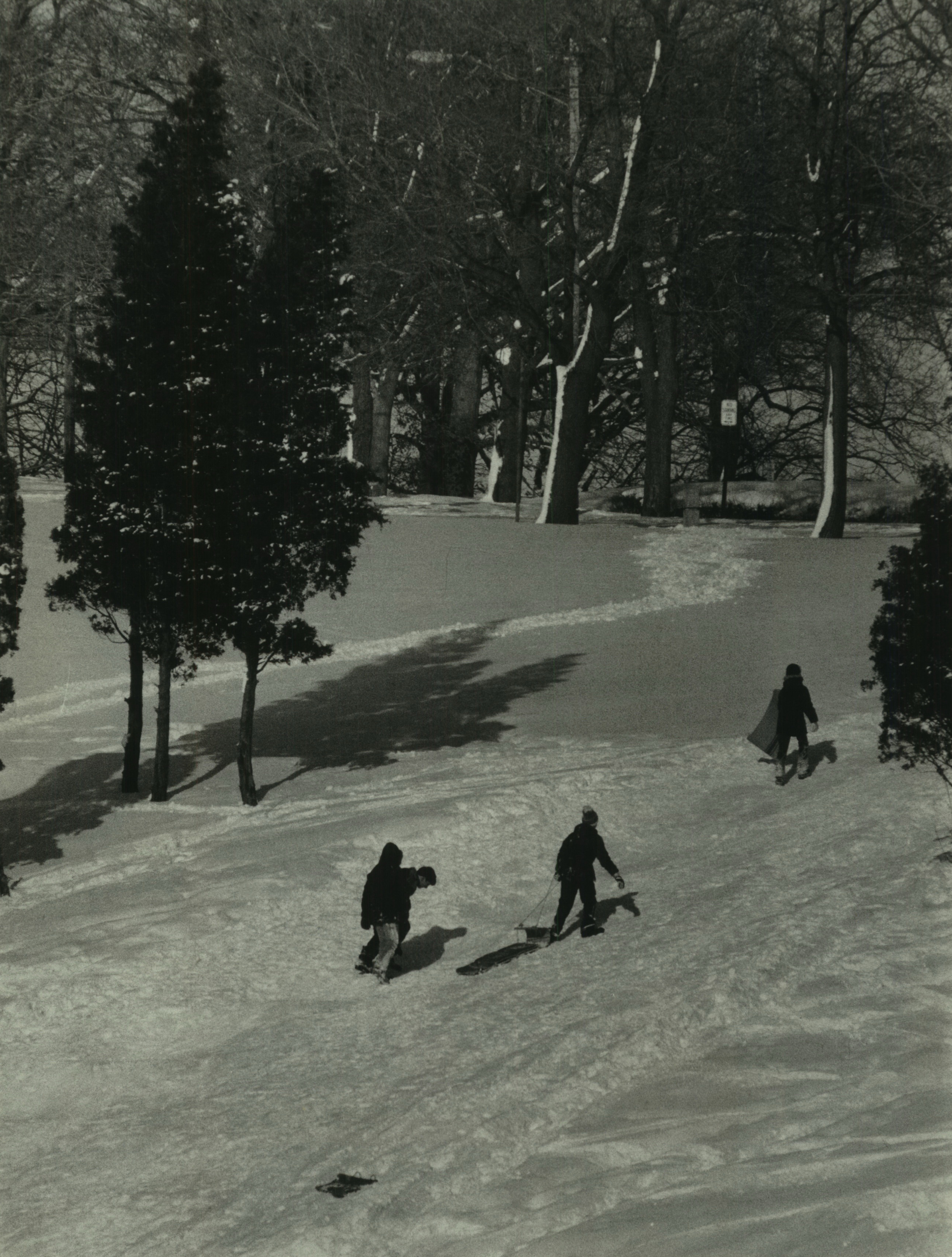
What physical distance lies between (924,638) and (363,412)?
103 ft

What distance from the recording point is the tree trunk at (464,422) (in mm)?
45625

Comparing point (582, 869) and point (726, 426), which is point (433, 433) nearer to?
point (726, 426)

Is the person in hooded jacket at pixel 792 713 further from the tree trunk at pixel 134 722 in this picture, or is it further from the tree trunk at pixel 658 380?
the tree trunk at pixel 658 380

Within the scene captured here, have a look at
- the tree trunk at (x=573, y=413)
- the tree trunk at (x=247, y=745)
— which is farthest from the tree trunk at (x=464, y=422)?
the tree trunk at (x=247, y=745)

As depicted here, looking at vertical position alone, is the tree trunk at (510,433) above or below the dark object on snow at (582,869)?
above

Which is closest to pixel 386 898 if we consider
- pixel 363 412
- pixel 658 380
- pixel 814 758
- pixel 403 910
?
pixel 403 910

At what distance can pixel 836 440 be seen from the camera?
3666cm

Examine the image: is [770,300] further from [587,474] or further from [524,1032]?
[524,1032]

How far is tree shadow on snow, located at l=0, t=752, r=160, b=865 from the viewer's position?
22.7 metres

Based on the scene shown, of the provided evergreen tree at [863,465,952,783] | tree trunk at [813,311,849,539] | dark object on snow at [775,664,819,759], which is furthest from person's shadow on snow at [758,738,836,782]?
tree trunk at [813,311,849,539]

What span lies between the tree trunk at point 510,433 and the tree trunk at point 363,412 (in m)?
3.28

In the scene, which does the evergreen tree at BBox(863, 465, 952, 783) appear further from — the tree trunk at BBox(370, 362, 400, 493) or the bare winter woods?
the tree trunk at BBox(370, 362, 400, 493)

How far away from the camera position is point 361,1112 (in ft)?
39.9

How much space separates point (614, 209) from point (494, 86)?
359cm
